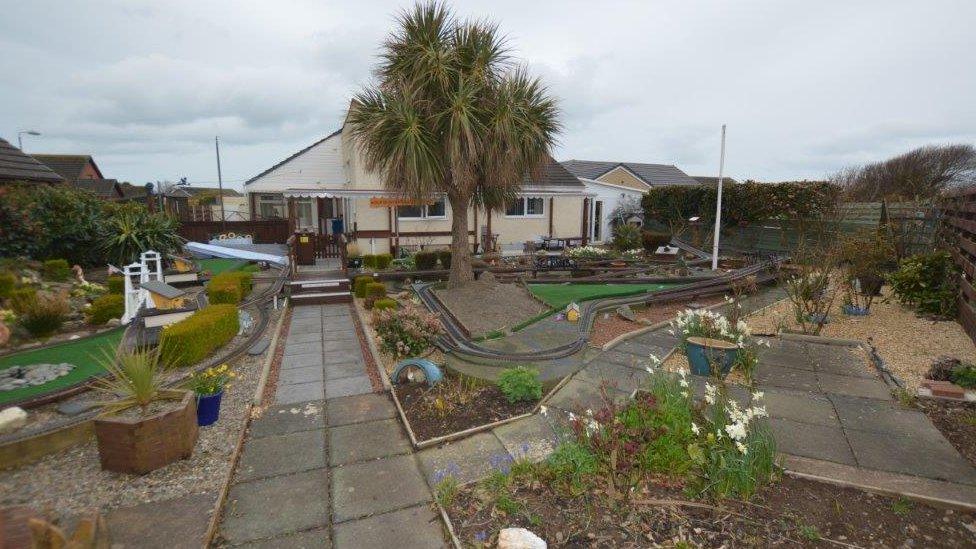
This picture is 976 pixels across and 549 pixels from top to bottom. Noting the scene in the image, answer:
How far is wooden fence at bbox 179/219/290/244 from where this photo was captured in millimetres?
17672

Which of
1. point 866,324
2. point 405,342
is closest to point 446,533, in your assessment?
point 405,342

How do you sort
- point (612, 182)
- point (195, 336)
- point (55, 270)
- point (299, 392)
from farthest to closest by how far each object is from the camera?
point (612, 182), point (55, 270), point (195, 336), point (299, 392)

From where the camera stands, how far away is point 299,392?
19.3ft

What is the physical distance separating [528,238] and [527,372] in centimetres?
1427

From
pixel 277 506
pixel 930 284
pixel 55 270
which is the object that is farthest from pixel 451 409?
pixel 55 270

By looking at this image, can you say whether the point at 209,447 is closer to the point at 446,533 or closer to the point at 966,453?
the point at 446,533

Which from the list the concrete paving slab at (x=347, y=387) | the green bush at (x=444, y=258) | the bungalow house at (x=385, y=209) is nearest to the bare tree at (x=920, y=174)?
the bungalow house at (x=385, y=209)

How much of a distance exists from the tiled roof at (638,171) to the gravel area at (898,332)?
20602 millimetres

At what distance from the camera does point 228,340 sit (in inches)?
293

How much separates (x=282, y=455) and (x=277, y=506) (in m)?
0.81

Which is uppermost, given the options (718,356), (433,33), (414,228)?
(433,33)

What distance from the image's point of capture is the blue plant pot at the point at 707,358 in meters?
5.40

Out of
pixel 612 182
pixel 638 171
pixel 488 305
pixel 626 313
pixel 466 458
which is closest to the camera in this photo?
pixel 466 458

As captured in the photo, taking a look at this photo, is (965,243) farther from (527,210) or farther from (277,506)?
(527,210)
